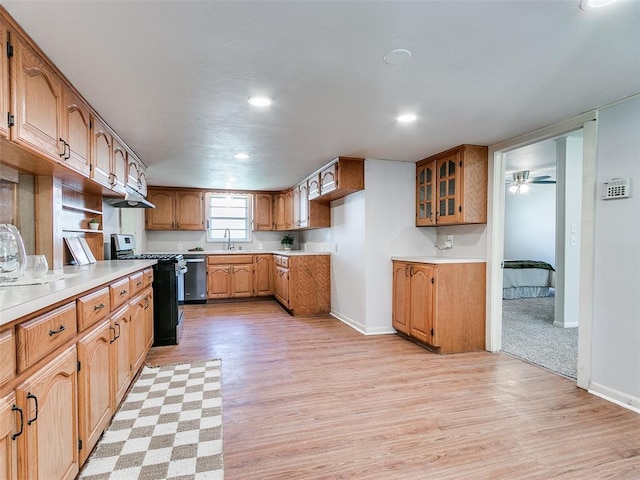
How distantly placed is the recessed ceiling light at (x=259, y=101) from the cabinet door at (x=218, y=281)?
4071 millimetres

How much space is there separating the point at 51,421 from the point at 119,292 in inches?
40.4

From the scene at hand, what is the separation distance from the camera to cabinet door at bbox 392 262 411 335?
373cm

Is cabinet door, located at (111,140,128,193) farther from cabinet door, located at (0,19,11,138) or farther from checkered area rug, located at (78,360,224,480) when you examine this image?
checkered area rug, located at (78,360,224,480)

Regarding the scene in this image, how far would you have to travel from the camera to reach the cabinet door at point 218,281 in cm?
591

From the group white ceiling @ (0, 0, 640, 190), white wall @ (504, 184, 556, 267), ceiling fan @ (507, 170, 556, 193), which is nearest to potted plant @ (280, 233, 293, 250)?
white ceiling @ (0, 0, 640, 190)

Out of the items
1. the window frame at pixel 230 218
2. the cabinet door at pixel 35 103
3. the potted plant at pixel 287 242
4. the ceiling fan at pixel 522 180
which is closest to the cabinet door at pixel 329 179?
the potted plant at pixel 287 242

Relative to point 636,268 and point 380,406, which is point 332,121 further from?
point 636,268

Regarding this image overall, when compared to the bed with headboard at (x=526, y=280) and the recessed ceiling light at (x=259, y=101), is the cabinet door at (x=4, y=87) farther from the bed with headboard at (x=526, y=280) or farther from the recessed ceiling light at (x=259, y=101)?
the bed with headboard at (x=526, y=280)

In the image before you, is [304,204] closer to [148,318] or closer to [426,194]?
[426,194]

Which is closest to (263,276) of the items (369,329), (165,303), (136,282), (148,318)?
(165,303)

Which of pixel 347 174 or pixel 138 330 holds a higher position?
pixel 347 174

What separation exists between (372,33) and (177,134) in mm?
2116

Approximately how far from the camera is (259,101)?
2314 mm

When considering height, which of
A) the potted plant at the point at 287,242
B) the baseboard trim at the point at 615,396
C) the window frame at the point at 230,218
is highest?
the window frame at the point at 230,218
